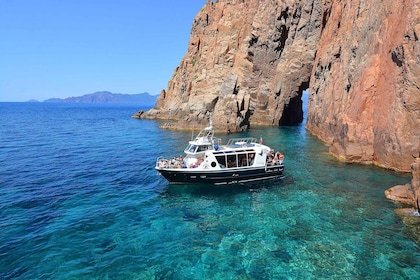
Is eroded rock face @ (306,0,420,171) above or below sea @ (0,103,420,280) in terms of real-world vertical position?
above

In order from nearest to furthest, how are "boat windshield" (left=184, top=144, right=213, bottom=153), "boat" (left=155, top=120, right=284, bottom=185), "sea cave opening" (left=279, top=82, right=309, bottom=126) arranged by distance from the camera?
"boat" (left=155, top=120, right=284, bottom=185)
"boat windshield" (left=184, top=144, right=213, bottom=153)
"sea cave opening" (left=279, top=82, right=309, bottom=126)

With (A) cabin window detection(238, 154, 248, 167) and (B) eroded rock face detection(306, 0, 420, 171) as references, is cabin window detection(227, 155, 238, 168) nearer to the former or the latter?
(A) cabin window detection(238, 154, 248, 167)

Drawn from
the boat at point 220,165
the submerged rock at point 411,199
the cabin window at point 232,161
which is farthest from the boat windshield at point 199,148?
the submerged rock at point 411,199

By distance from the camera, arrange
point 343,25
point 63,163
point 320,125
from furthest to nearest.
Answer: point 320,125 < point 343,25 < point 63,163

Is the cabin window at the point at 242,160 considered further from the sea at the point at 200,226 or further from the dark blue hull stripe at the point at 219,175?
the sea at the point at 200,226

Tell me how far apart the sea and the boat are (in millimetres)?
1012

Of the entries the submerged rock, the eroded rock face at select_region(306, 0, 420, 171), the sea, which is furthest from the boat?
the eroded rock face at select_region(306, 0, 420, 171)

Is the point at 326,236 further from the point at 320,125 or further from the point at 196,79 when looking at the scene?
the point at 196,79

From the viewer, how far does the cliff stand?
30391mm

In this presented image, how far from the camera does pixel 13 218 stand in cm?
2223

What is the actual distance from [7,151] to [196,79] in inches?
2210

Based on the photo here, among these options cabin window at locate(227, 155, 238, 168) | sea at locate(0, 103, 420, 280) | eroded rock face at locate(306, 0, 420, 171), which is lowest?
sea at locate(0, 103, 420, 280)

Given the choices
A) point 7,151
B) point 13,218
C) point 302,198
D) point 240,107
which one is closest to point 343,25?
point 240,107

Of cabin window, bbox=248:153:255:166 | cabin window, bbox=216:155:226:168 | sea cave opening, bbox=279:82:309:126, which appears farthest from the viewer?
sea cave opening, bbox=279:82:309:126
